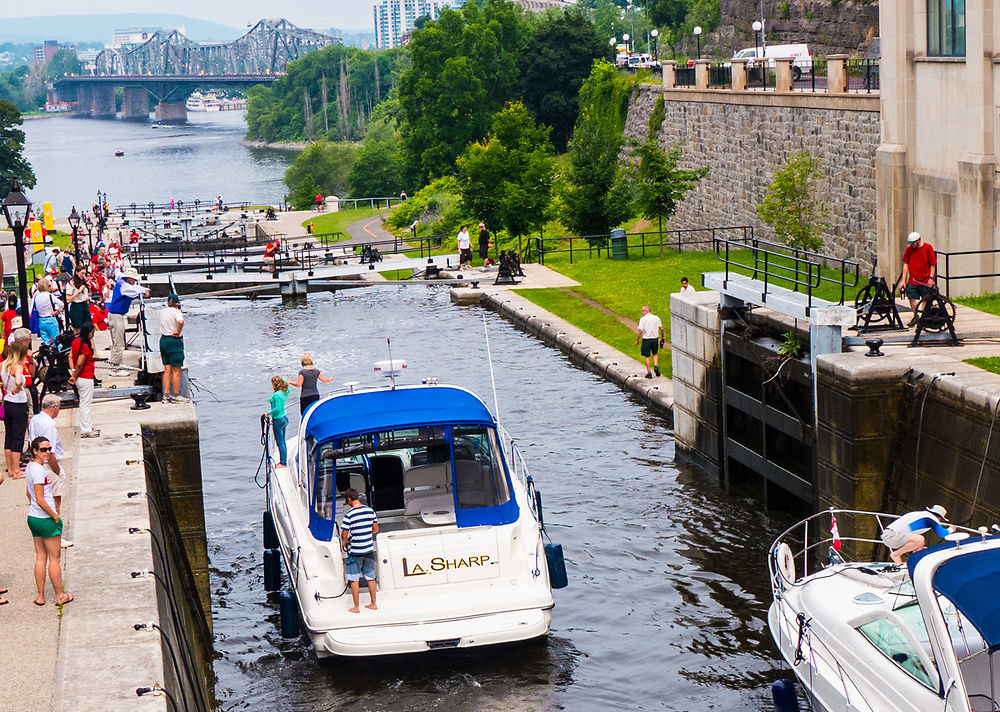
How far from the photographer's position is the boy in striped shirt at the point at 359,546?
13.6m

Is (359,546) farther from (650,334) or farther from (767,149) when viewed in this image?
(767,149)

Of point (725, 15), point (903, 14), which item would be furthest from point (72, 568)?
point (725, 15)

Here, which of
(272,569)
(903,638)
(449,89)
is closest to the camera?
(903,638)

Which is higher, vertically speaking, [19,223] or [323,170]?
[323,170]

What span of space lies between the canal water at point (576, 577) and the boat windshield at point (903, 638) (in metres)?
2.86

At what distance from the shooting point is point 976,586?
9602 mm

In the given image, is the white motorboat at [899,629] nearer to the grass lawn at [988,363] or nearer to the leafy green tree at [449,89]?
the grass lawn at [988,363]

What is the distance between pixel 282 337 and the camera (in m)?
36.7

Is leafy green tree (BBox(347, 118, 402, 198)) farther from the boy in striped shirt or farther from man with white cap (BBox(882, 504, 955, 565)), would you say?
man with white cap (BBox(882, 504, 955, 565))

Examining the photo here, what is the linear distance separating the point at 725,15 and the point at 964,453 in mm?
74728

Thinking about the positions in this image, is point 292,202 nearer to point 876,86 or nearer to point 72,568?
point 876,86

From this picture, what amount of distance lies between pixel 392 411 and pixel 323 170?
10296cm

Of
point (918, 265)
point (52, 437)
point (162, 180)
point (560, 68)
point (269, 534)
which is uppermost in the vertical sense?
point (560, 68)

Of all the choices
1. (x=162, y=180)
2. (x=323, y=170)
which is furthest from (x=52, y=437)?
(x=162, y=180)
